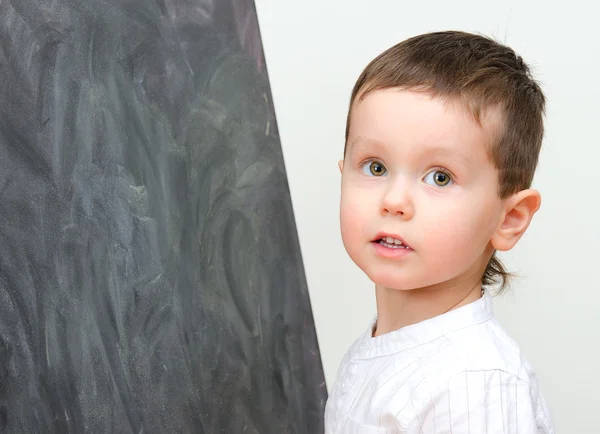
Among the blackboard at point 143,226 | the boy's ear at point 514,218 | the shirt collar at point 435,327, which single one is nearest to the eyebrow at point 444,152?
the boy's ear at point 514,218

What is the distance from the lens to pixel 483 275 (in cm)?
136

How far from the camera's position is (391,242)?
1.23 meters

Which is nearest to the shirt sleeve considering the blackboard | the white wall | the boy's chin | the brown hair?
the boy's chin

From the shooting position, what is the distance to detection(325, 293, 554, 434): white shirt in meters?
1.18

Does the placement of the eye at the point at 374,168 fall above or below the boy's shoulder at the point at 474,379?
above

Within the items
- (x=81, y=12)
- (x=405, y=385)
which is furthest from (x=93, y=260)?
(x=405, y=385)

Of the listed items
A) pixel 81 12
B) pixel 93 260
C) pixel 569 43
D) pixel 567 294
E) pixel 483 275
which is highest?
pixel 81 12

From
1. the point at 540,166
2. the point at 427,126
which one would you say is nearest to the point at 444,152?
the point at 427,126

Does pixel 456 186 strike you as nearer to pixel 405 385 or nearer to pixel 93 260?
pixel 405 385

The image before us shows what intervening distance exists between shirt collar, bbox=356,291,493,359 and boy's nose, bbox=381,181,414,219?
0.16 meters

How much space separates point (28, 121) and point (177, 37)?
0.30 meters

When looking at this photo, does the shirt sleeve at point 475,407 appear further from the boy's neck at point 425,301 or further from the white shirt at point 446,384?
the boy's neck at point 425,301

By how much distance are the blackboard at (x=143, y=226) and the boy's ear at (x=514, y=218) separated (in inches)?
19.1

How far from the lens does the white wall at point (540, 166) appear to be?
175cm
